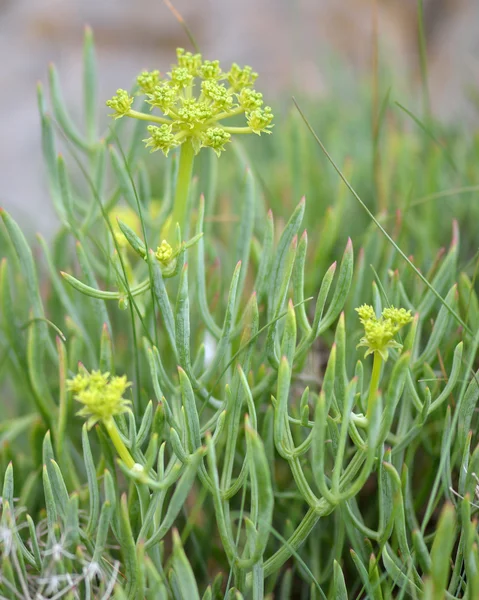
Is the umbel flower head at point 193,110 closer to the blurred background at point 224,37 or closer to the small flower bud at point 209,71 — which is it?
the small flower bud at point 209,71

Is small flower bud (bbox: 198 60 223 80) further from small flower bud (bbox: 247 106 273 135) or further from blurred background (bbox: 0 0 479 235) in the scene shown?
blurred background (bbox: 0 0 479 235)

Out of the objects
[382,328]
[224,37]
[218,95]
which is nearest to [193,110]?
[218,95]

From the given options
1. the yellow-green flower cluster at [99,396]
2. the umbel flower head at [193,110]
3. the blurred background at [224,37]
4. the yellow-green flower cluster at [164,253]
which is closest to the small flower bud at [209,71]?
the umbel flower head at [193,110]

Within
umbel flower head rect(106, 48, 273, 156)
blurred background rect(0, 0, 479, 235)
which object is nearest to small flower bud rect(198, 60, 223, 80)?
umbel flower head rect(106, 48, 273, 156)

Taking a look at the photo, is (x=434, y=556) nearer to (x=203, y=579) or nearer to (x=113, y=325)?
(x=203, y=579)

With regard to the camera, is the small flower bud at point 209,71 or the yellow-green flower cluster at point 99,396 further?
the small flower bud at point 209,71

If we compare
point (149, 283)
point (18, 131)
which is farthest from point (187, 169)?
point (18, 131)
